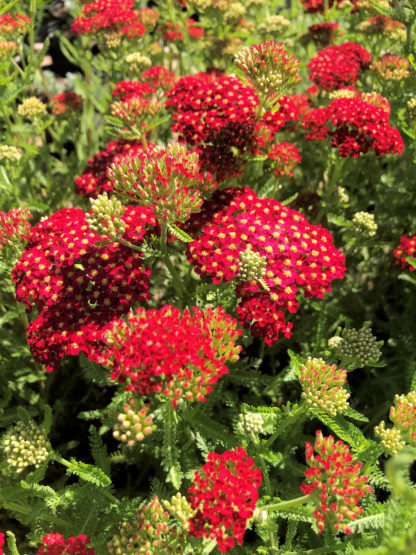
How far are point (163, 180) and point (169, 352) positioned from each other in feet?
3.05

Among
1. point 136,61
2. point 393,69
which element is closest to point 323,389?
point 393,69

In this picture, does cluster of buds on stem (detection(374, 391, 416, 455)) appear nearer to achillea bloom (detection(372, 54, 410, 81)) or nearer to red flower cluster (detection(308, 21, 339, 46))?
achillea bloom (detection(372, 54, 410, 81))

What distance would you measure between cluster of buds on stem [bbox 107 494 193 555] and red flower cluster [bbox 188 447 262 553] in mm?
93

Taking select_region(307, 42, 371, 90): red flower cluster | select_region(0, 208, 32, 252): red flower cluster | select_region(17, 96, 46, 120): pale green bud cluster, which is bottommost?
select_region(0, 208, 32, 252): red flower cluster

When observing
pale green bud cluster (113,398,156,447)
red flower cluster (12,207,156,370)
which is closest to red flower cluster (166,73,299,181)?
red flower cluster (12,207,156,370)

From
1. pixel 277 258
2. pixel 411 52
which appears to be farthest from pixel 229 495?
pixel 411 52

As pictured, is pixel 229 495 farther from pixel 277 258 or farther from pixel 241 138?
pixel 241 138

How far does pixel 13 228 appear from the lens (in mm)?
2875

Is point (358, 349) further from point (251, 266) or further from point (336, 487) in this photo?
point (336, 487)

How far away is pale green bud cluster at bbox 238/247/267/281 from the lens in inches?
93.4

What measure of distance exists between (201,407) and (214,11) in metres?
3.92

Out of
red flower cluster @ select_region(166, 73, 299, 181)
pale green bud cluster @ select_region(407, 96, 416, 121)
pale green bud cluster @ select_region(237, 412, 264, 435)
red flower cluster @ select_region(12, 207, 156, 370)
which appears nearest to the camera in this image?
pale green bud cluster @ select_region(237, 412, 264, 435)

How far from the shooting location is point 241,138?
2.88 m

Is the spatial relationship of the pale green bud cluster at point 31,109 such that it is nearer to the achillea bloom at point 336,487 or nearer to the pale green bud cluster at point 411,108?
the pale green bud cluster at point 411,108
